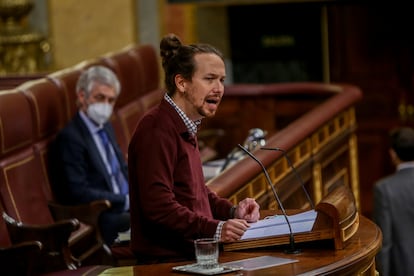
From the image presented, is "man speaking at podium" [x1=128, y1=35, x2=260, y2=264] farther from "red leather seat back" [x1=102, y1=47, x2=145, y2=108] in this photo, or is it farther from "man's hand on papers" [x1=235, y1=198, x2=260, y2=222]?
"red leather seat back" [x1=102, y1=47, x2=145, y2=108]

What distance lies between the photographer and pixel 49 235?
512 cm

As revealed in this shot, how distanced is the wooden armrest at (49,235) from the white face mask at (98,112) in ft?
3.48

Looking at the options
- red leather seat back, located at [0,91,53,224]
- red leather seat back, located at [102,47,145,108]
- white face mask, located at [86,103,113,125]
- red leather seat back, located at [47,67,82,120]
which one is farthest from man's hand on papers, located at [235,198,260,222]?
red leather seat back, located at [102,47,145,108]

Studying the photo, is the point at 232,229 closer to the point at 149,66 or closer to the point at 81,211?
the point at 81,211

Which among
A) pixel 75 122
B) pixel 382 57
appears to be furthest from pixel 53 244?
pixel 382 57

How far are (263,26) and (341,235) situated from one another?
23.4 feet

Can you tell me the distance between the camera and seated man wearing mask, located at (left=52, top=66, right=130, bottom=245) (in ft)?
19.3

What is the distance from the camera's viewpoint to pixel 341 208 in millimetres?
3627

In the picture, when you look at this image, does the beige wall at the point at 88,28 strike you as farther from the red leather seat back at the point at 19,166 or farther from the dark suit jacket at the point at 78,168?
the red leather seat back at the point at 19,166

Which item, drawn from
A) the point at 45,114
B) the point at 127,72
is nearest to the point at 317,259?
the point at 45,114

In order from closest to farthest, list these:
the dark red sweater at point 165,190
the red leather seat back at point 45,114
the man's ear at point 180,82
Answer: the dark red sweater at point 165,190 < the man's ear at point 180,82 < the red leather seat back at point 45,114

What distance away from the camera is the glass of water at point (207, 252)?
3.38m

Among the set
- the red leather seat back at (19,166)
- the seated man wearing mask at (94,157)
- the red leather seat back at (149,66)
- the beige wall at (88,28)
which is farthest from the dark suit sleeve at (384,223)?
the beige wall at (88,28)

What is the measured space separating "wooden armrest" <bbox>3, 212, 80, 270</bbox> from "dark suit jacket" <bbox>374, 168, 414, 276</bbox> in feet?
4.85
